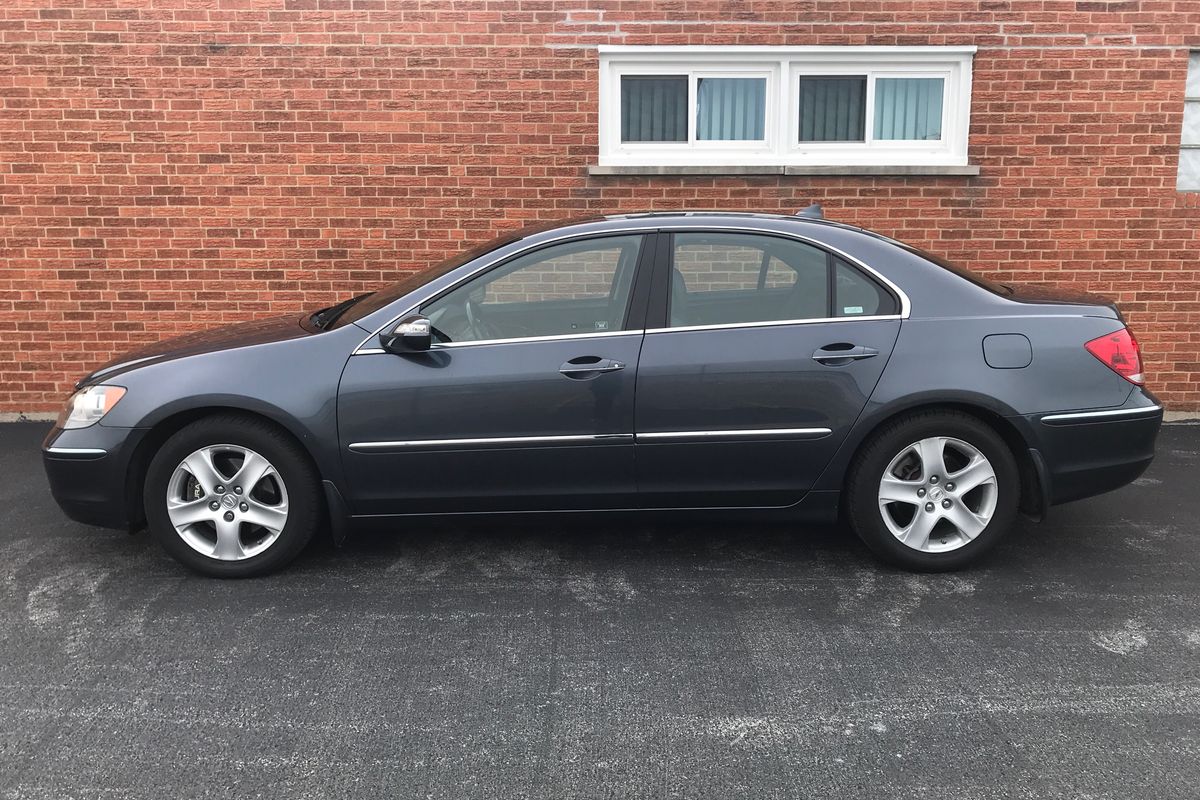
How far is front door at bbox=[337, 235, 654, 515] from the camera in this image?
4.16 metres

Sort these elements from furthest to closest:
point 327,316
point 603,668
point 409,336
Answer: point 327,316, point 409,336, point 603,668

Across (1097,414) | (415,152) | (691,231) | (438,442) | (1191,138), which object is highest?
(1191,138)

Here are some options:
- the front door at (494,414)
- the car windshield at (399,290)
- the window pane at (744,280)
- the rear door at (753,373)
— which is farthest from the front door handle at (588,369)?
the car windshield at (399,290)

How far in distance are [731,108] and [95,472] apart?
5.09 metres

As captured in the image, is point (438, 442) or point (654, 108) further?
point (654, 108)

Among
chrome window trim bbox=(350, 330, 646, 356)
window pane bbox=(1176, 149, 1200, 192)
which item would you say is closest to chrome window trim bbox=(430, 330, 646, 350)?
chrome window trim bbox=(350, 330, 646, 356)

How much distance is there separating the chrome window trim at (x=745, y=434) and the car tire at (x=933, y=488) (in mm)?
249

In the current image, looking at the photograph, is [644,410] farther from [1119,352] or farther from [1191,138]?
[1191,138]

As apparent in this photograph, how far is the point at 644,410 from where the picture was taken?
4.18 m

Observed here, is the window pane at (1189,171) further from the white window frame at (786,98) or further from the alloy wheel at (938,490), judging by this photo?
the alloy wheel at (938,490)

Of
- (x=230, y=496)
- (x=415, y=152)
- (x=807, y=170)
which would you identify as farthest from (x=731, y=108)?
(x=230, y=496)

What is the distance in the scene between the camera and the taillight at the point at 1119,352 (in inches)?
168

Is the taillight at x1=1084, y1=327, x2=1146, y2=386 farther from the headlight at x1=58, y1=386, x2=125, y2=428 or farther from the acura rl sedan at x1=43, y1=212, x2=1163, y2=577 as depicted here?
the headlight at x1=58, y1=386, x2=125, y2=428

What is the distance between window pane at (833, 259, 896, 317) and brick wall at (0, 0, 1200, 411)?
3.09 meters
